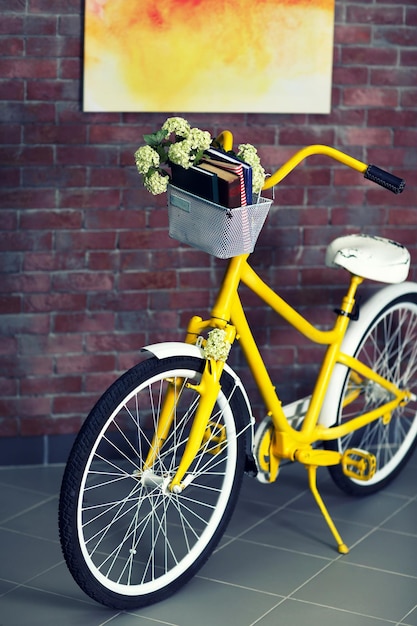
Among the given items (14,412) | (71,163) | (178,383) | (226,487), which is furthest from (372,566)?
(71,163)

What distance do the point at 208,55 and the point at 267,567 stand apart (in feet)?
5.52

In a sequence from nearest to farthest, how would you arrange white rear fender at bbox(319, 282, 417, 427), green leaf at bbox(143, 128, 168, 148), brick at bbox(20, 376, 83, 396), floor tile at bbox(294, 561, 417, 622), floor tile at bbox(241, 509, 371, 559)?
green leaf at bbox(143, 128, 168, 148)
floor tile at bbox(294, 561, 417, 622)
floor tile at bbox(241, 509, 371, 559)
white rear fender at bbox(319, 282, 417, 427)
brick at bbox(20, 376, 83, 396)

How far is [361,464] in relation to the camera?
130 inches

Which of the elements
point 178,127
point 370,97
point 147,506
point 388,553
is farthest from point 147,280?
point 388,553

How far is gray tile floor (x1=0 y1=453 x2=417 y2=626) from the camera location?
2.68 metres

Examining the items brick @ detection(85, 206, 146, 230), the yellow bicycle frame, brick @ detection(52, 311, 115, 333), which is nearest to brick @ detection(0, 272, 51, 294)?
brick @ detection(52, 311, 115, 333)

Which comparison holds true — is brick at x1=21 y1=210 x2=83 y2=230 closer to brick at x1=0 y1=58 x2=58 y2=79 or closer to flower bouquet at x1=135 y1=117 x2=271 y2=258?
brick at x1=0 y1=58 x2=58 y2=79

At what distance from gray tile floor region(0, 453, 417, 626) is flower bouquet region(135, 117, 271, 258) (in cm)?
91

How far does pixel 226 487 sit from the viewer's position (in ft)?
9.47

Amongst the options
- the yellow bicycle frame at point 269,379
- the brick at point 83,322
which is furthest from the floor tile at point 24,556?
the brick at point 83,322

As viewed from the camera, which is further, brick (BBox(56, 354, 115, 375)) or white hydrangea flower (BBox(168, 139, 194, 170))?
brick (BBox(56, 354, 115, 375))

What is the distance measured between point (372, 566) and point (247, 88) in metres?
1.64

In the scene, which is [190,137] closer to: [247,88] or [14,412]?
[247,88]

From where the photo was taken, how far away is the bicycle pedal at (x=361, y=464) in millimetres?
3293
